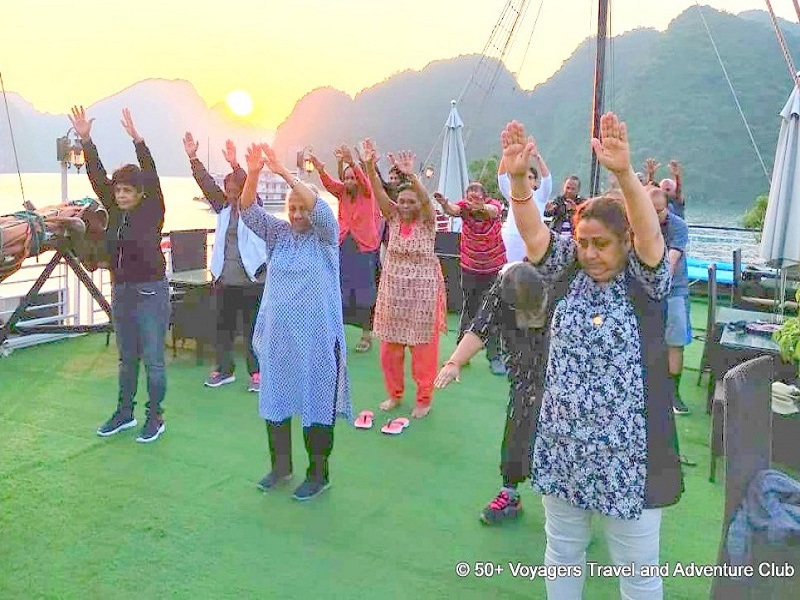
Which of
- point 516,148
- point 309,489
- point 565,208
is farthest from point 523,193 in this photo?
point 565,208

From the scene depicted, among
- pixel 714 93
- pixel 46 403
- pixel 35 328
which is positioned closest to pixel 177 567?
pixel 35 328

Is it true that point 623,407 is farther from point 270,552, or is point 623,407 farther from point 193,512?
point 193,512

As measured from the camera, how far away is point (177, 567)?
2.75 m

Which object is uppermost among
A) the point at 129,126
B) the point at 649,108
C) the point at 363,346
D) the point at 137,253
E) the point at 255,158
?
the point at 649,108

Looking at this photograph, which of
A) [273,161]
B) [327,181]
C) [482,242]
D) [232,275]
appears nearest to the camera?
[273,161]

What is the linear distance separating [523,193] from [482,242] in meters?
3.62

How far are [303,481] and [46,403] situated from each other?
224cm

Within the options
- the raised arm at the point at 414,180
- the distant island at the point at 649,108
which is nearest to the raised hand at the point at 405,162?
the raised arm at the point at 414,180

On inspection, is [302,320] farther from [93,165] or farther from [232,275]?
[232,275]

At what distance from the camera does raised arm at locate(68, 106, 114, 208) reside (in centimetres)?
383

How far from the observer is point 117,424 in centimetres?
422

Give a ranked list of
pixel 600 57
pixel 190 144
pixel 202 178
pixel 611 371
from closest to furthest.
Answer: pixel 611 371, pixel 190 144, pixel 202 178, pixel 600 57

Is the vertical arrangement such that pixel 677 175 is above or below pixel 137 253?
above

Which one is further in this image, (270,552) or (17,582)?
(270,552)
